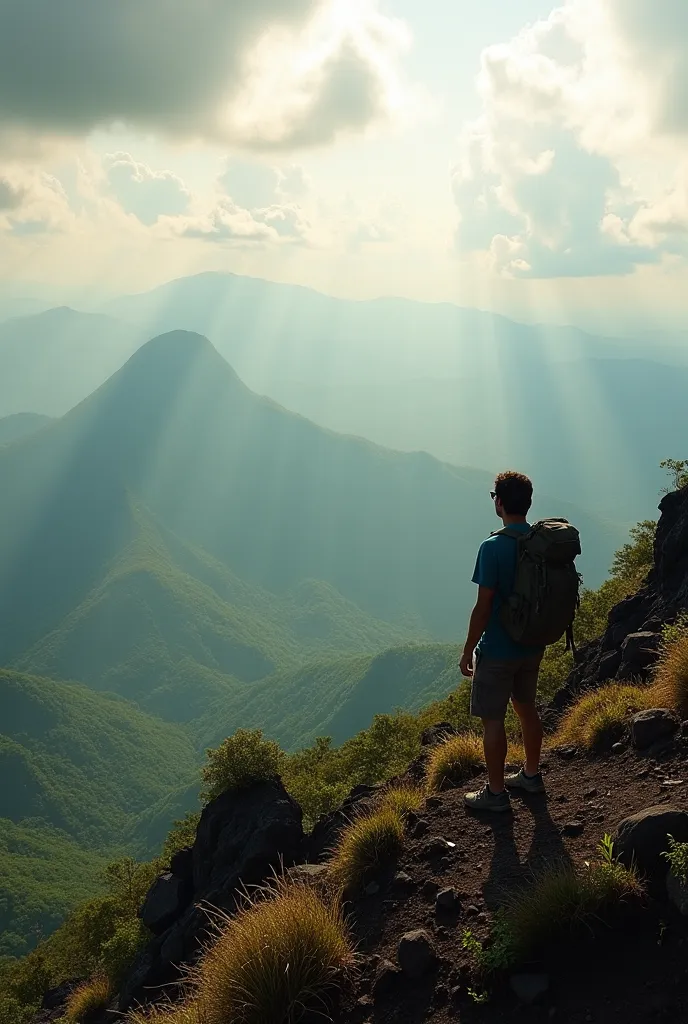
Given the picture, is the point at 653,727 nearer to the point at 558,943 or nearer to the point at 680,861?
the point at 680,861

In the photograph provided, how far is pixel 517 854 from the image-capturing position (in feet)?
23.0

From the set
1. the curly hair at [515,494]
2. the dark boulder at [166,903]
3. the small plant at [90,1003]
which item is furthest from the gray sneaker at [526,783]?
the small plant at [90,1003]

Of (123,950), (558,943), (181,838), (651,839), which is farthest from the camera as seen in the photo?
(181,838)

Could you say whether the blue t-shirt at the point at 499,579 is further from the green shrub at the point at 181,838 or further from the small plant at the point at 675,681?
the green shrub at the point at 181,838

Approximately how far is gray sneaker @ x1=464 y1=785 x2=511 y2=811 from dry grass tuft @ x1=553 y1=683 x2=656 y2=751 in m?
1.91

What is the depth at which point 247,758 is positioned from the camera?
629 inches

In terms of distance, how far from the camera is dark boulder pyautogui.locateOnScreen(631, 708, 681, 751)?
8258 mm

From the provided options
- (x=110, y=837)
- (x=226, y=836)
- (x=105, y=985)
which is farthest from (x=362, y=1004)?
(x=110, y=837)

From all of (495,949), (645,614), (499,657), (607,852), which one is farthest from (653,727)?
(645,614)

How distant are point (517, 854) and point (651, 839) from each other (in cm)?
183

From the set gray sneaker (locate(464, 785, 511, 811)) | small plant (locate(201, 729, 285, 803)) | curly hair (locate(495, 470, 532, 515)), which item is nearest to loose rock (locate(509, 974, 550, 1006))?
gray sneaker (locate(464, 785, 511, 811))

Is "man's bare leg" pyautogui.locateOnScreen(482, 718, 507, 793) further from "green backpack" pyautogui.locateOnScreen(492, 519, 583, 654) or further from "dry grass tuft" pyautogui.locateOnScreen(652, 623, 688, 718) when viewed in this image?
"dry grass tuft" pyautogui.locateOnScreen(652, 623, 688, 718)

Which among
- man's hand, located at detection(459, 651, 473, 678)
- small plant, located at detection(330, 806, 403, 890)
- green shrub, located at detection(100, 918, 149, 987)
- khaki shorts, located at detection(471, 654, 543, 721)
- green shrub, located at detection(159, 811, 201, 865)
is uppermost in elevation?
man's hand, located at detection(459, 651, 473, 678)

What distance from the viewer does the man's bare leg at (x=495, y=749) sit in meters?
7.89
